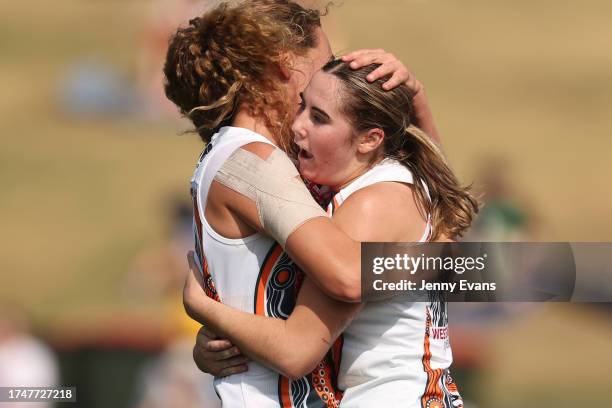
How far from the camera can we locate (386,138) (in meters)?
2.98

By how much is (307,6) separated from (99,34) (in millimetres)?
15859

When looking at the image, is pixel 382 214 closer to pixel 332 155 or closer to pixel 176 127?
pixel 332 155

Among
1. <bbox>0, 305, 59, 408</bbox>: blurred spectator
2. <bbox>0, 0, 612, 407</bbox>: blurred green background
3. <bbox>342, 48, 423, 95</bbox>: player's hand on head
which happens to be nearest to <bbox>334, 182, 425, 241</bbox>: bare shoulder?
<bbox>342, 48, 423, 95</bbox>: player's hand on head

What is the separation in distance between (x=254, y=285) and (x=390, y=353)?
0.45 m

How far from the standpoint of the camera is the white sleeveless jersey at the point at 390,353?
9.41 ft

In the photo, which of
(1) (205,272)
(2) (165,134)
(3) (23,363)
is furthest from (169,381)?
(2) (165,134)

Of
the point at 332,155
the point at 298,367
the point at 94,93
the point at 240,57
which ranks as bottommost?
the point at 94,93

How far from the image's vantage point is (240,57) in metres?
3.02

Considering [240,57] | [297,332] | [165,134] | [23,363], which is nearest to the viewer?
[297,332]

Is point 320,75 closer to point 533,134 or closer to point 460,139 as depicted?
point 460,139

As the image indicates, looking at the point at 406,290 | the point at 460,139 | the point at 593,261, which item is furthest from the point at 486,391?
the point at 460,139

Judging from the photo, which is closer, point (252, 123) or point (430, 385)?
point (430, 385)

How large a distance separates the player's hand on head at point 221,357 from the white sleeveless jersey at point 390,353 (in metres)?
0.31

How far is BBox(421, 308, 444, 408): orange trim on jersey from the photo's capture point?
2.90m
